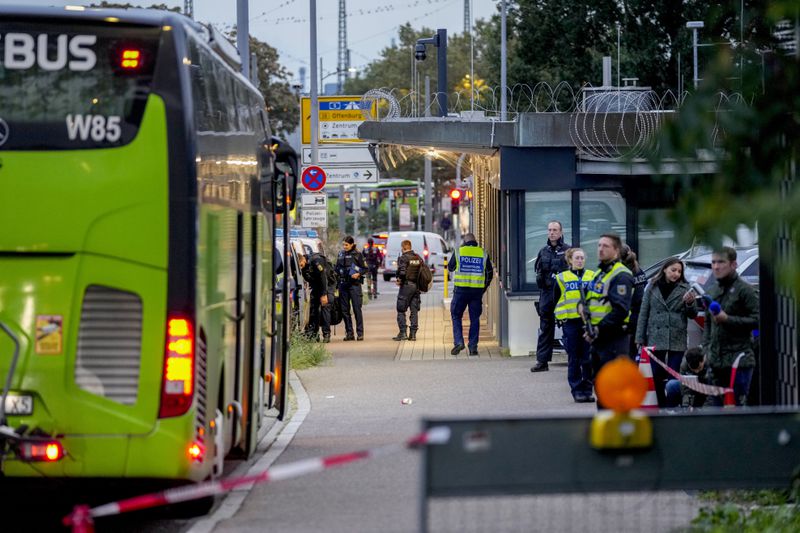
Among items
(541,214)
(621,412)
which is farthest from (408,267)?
(621,412)

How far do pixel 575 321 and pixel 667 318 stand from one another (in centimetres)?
237

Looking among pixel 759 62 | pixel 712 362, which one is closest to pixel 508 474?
pixel 759 62

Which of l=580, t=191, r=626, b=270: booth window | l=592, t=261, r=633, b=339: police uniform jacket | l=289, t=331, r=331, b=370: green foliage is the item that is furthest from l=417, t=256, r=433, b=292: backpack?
l=592, t=261, r=633, b=339: police uniform jacket

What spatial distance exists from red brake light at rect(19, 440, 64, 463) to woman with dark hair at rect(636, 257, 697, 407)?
267 inches

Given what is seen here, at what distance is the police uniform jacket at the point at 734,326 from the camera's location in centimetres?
1133

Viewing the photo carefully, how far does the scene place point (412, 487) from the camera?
10.8 metres

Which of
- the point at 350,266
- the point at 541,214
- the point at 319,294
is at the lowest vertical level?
the point at 319,294

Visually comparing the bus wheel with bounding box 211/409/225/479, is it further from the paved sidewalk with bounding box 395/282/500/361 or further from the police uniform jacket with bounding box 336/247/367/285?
the police uniform jacket with bounding box 336/247/367/285

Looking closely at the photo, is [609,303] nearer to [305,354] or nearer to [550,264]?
[550,264]

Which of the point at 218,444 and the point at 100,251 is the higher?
the point at 100,251

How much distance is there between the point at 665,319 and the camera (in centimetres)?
1357

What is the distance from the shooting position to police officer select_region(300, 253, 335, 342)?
26.7 meters

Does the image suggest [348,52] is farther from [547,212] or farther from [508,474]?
[508,474]

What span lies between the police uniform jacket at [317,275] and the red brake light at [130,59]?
1838cm
